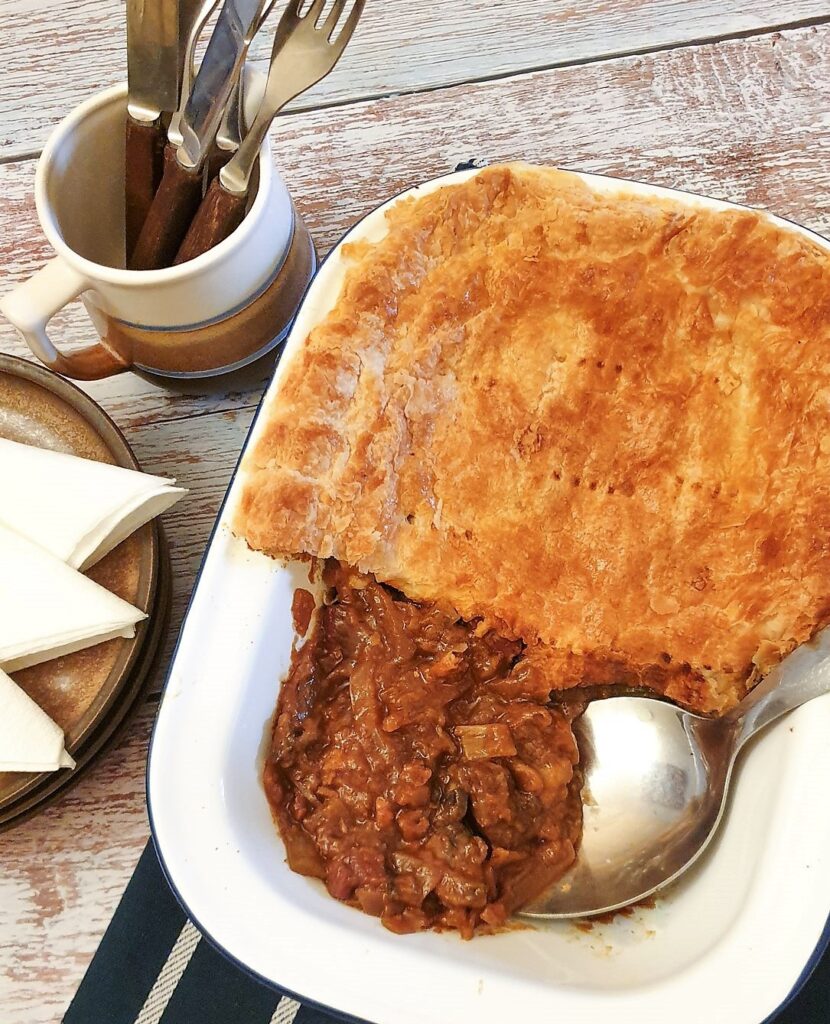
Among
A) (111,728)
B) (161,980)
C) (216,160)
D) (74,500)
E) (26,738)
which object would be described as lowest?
(161,980)

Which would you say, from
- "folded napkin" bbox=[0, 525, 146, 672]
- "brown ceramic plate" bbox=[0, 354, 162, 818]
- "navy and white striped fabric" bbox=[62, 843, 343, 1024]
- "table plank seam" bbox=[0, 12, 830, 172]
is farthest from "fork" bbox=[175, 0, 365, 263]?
"navy and white striped fabric" bbox=[62, 843, 343, 1024]

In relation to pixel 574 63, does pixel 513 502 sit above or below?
below

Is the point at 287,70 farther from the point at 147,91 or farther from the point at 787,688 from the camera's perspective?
the point at 787,688

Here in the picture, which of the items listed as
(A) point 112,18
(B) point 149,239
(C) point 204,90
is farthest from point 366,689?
(A) point 112,18

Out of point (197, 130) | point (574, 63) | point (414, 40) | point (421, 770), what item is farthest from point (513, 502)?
point (414, 40)

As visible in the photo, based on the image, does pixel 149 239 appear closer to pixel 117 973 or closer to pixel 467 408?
pixel 467 408

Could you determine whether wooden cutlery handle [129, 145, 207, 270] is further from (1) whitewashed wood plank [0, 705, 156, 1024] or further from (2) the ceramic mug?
(1) whitewashed wood plank [0, 705, 156, 1024]

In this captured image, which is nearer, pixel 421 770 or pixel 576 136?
pixel 421 770
